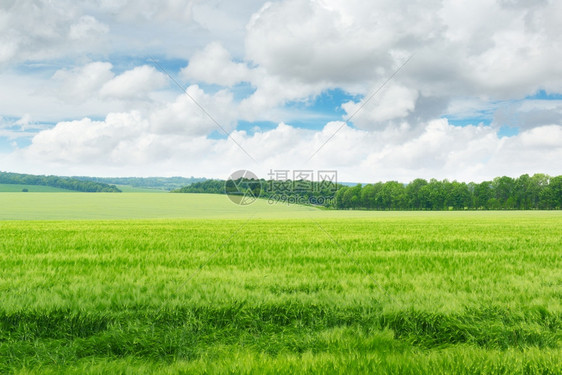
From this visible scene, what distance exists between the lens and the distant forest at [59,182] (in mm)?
123037

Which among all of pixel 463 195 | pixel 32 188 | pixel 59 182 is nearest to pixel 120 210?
pixel 32 188

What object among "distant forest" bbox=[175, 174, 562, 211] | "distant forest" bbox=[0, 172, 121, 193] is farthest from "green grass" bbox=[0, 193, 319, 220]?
"distant forest" bbox=[0, 172, 121, 193]

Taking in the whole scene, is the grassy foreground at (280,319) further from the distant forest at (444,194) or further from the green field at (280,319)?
the distant forest at (444,194)

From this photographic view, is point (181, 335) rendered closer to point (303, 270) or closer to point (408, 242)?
point (303, 270)

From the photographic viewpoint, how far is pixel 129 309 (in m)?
5.43

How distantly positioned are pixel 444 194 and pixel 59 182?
131315 millimetres

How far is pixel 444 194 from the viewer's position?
11750 cm

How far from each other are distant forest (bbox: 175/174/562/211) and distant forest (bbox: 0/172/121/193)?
89.0ft

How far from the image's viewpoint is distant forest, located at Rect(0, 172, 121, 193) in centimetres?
12304

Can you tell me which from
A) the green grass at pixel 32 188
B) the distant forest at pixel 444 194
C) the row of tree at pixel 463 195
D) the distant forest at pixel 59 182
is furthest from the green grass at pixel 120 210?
the green grass at pixel 32 188

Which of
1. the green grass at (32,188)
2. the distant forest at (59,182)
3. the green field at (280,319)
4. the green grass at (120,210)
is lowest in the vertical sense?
the green grass at (120,210)

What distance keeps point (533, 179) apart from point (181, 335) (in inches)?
5368

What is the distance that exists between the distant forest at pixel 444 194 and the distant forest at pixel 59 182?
27114 millimetres

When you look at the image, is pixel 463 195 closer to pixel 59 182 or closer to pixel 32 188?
pixel 59 182
